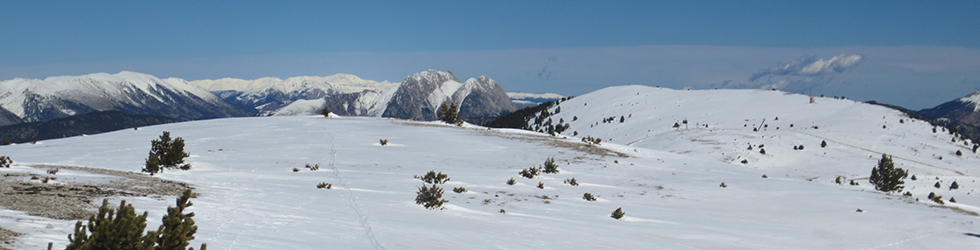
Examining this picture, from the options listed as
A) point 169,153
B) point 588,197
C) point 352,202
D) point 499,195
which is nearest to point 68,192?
point 352,202

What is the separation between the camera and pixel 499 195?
60.7 feet

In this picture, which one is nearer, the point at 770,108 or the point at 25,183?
the point at 25,183

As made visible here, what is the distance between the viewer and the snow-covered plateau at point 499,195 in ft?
36.9

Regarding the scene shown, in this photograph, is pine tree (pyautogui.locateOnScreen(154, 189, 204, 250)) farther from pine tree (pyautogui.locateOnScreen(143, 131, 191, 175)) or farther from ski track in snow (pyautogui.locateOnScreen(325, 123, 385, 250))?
pine tree (pyautogui.locateOnScreen(143, 131, 191, 175))

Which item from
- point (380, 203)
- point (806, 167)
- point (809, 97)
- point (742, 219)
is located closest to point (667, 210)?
point (742, 219)

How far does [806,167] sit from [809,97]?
152 ft

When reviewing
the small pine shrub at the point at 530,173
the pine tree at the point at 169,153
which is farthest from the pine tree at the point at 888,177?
the pine tree at the point at 169,153

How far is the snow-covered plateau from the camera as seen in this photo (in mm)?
11242

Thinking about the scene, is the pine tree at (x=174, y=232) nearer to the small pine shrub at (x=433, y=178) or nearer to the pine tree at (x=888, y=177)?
the small pine shrub at (x=433, y=178)

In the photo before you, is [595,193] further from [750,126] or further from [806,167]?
[750,126]

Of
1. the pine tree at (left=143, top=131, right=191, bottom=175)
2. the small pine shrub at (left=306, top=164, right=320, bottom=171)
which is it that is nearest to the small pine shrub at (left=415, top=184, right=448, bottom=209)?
the small pine shrub at (left=306, top=164, right=320, bottom=171)

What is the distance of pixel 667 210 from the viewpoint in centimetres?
1766

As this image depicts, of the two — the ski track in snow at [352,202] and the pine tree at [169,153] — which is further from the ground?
the pine tree at [169,153]

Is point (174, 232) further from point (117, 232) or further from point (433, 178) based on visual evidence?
point (433, 178)
